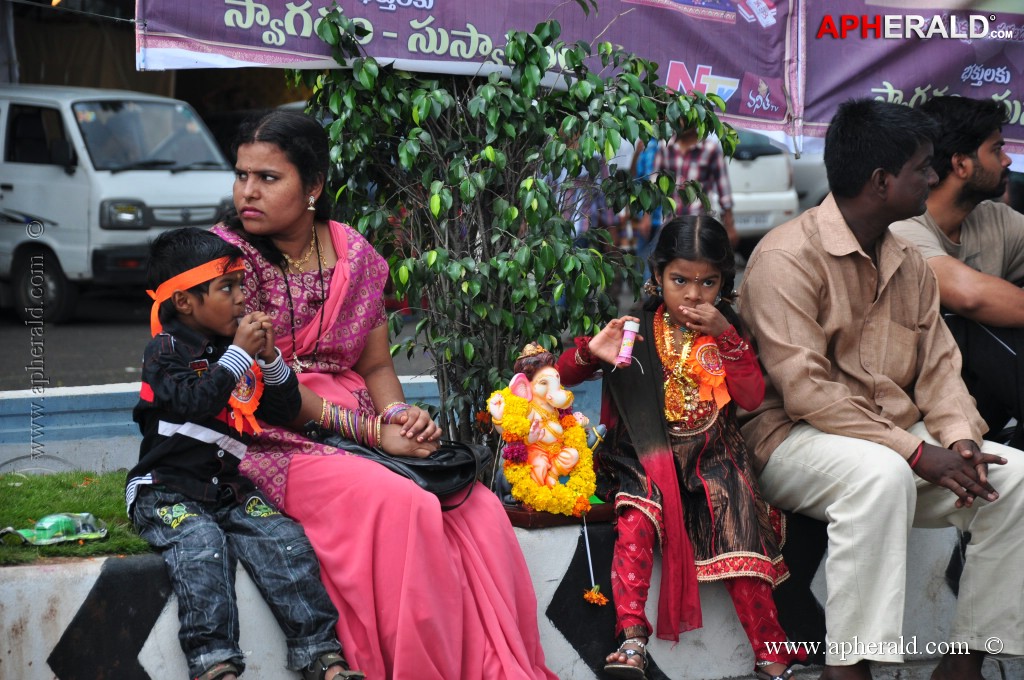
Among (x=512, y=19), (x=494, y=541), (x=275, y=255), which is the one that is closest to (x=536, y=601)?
(x=494, y=541)

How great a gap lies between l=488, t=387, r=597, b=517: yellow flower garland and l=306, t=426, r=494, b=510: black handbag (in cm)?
14

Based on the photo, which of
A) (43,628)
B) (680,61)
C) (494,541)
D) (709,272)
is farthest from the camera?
(680,61)

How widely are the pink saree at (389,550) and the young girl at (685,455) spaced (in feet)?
1.23

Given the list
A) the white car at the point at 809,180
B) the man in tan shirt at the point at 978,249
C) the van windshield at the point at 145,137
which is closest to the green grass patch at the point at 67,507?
the man in tan shirt at the point at 978,249

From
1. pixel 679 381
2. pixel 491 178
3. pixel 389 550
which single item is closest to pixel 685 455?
pixel 679 381

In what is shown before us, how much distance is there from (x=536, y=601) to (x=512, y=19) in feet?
6.76

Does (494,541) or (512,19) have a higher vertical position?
(512,19)

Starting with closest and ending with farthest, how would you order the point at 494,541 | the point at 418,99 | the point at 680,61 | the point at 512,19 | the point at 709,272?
1. the point at 494,541
2. the point at 709,272
3. the point at 418,99
4. the point at 512,19
5. the point at 680,61

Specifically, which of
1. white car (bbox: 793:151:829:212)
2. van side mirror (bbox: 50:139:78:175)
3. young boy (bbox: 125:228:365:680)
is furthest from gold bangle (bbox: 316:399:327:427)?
white car (bbox: 793:151:829:212)

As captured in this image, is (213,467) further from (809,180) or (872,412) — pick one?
(809,180)

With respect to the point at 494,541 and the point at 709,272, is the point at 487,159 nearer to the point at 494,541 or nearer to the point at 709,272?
the point at 709,272

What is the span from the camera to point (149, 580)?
3.07 m

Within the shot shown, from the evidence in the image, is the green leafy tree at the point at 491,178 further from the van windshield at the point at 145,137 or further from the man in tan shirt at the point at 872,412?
the van windshield at the point at 145,137

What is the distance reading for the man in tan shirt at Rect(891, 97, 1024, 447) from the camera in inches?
163
